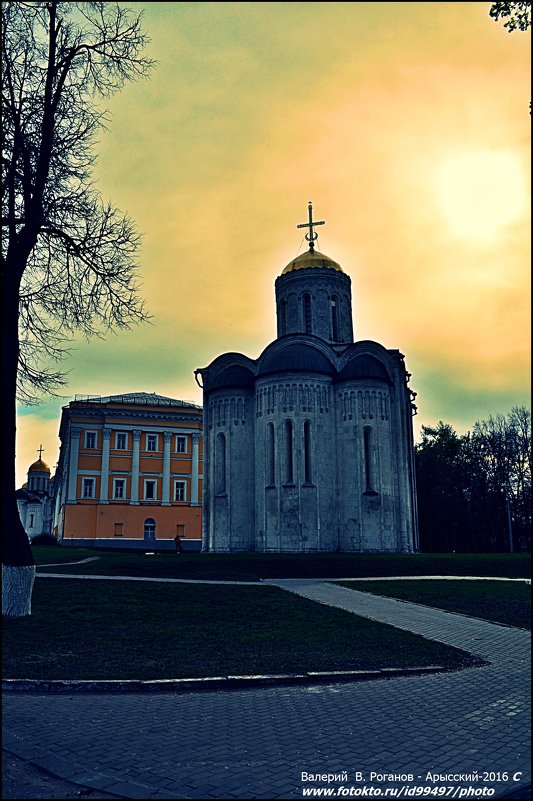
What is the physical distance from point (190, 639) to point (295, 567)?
531 inches

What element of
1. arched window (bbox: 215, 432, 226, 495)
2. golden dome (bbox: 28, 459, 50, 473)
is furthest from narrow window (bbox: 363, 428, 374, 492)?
golden dome (bbox: 28, 459, 50, 473)

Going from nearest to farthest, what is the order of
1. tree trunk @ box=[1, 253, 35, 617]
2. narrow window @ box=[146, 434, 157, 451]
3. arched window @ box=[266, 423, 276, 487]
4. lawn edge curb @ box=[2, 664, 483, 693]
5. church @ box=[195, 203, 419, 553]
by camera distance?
lawn edge curb @ box=[2, 664, 483, 693] → tree trunk @ box=[1, 253, 35, 617] → church @ box=[195, 203, 419, 553] → arched window @ box=[266, 423, 276, 487] → narrow window @ box=[146, 434, 157, 451]

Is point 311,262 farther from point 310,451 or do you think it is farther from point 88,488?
point 88,488

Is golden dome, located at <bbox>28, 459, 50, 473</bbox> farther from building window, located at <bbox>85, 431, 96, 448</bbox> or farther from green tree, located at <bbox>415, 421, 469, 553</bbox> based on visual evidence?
green tree, located at <bbox>415, 421, 469, 553</bbox>

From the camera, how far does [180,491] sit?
5706cm

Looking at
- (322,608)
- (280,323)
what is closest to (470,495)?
(280,323)

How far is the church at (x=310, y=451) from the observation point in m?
32.5

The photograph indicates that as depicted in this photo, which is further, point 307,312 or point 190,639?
point 307,312

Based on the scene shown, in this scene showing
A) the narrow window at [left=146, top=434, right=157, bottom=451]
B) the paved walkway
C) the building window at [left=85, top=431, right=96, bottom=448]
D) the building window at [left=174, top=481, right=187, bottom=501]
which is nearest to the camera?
the paved walkway

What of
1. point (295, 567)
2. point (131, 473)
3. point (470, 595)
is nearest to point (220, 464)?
point (295, 567)

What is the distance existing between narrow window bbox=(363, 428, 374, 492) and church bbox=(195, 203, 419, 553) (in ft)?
0.16

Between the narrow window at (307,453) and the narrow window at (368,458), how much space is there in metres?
2.72

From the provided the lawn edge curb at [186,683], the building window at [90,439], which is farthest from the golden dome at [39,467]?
the lawn edge curb at [186,683]

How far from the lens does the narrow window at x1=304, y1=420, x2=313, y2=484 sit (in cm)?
3266
